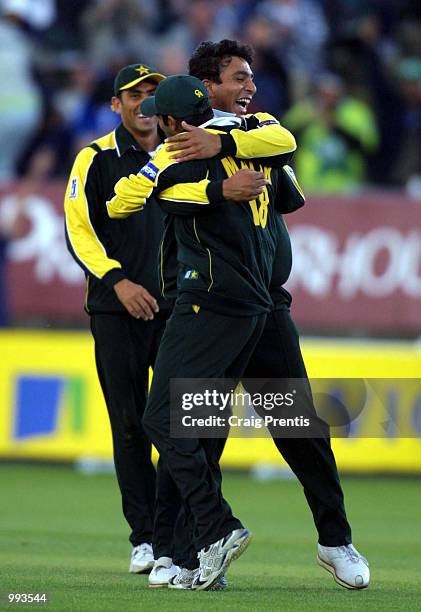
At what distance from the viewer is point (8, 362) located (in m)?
13.4

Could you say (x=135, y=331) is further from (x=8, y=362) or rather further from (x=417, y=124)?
(x=417, y=124)

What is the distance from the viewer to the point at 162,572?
6648 millimetres

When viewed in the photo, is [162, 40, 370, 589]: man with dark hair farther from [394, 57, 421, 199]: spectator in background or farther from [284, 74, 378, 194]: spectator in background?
[394, 57, 421, 199]: spectator in background

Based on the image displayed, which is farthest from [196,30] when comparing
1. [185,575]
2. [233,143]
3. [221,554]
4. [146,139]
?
[221,554]

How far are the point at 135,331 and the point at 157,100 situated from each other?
164 centimetres

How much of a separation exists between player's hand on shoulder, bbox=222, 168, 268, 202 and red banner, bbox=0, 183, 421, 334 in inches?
351

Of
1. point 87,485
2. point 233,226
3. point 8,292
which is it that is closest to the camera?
point 233,226

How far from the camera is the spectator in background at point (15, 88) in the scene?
637 inches

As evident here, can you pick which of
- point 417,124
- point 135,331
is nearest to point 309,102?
point 417,124

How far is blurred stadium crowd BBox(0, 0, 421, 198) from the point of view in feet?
52.6

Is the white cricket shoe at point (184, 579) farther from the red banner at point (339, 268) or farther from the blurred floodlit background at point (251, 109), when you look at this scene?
the red banner at point (339, 268)

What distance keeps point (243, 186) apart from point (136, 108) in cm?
174

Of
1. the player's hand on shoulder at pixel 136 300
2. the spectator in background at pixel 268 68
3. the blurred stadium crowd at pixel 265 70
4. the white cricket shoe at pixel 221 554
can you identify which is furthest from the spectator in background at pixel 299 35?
the white cricket shoe at pixel 221 554

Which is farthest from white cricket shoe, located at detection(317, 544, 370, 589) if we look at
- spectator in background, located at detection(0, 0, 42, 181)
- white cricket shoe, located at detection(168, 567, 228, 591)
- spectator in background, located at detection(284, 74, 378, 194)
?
spectator in background, located at detection(0, 0, 42, 181)
